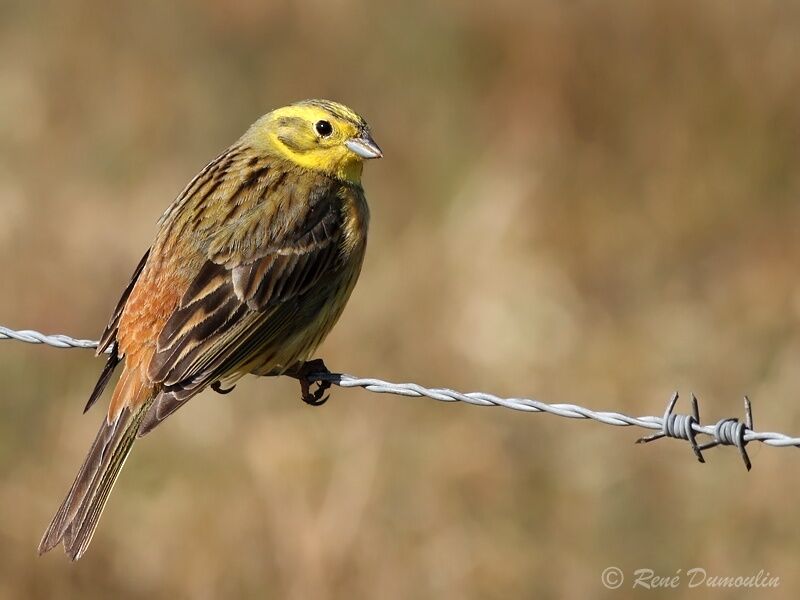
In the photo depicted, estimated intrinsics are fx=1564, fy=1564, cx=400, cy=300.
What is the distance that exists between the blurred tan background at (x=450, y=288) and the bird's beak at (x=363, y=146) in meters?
Answer: 1.76

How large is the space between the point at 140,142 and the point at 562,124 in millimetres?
A: 3121

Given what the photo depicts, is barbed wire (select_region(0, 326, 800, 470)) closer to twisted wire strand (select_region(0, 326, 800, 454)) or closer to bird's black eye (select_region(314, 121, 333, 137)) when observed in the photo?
twisted wire strand (select_region(0, 326, 800, 454))

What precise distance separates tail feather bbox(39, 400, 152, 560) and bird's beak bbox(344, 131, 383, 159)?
1.47 metres

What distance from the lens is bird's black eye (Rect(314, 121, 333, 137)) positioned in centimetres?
668

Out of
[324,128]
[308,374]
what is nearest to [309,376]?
[308,374]

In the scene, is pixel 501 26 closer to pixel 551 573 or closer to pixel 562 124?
pixel 562 124

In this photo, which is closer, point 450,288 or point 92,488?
point 92,488

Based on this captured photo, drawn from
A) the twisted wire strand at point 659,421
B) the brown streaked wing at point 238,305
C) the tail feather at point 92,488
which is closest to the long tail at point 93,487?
the tail feather at point 92,488

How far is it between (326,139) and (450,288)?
3.16m

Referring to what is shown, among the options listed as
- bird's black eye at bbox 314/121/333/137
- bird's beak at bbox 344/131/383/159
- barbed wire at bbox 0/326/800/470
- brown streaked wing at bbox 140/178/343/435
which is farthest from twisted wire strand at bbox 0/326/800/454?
bird's black eye at bbox 314/121/333/137

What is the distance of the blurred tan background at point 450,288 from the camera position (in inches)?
286

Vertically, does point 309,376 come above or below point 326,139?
below

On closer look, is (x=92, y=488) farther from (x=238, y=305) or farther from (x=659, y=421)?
(x=659, y=421)

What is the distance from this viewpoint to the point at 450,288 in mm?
9695
